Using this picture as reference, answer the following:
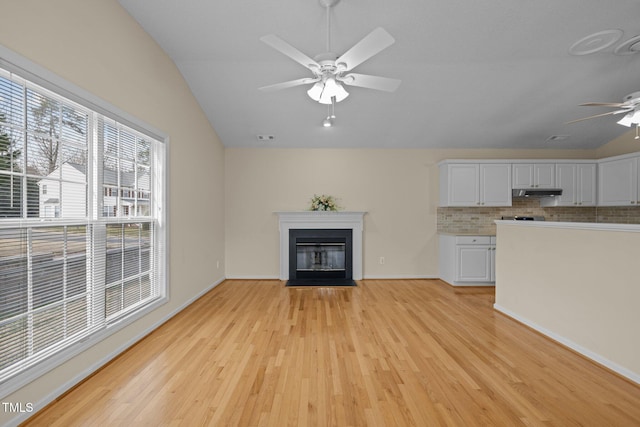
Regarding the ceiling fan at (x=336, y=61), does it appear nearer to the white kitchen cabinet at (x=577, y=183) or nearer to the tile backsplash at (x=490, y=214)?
the tile backsplash at (x=490, y=214)

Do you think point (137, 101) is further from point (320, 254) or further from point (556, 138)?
point (556, 138)

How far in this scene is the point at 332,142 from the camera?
5.35 m

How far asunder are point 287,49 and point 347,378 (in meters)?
2.44

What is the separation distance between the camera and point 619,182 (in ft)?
16.3

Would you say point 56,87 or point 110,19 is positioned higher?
point 110,19

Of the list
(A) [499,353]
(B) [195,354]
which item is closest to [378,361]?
(A) [499,353]

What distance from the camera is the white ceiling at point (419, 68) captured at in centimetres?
276

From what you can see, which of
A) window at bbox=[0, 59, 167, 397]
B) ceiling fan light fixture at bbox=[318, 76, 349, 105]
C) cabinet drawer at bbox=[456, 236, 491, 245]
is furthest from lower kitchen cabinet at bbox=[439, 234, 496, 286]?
window at bbox=[0, 59, 167, 397]

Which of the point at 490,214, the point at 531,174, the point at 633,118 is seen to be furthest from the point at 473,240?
the point at 633,118

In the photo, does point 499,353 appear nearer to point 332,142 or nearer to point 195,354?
point 195,354

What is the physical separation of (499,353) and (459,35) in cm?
316

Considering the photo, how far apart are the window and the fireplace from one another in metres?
2.74

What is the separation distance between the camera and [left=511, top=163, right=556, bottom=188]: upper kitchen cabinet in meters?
5.18

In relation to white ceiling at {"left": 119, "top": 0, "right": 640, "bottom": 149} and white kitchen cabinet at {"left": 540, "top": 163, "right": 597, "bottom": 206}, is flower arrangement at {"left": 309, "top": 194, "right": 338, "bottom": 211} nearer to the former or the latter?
white ceiling at {"left": 119, "top": 0, "right": 640, "bottom": 149}
